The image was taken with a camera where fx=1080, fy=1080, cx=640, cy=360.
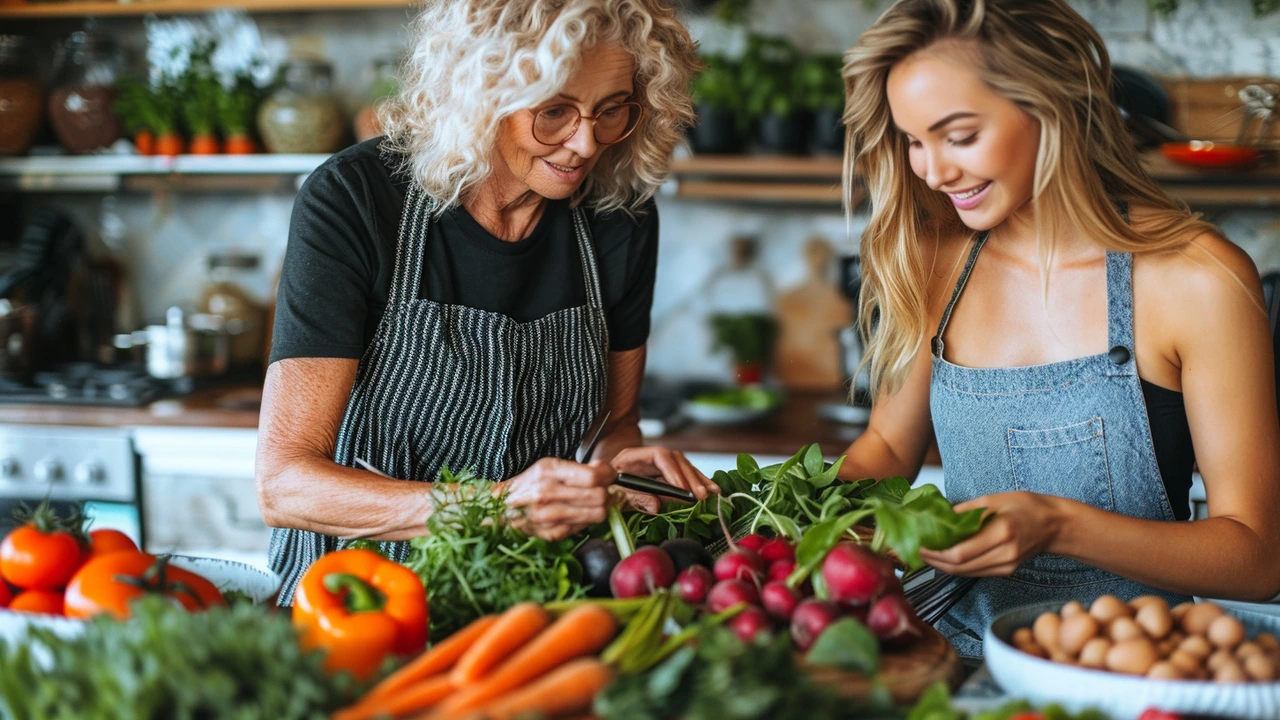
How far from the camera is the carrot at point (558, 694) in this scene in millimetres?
920

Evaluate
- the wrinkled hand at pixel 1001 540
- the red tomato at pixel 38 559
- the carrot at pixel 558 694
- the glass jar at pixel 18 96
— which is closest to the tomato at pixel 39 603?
the red tomato at pixel 38 559

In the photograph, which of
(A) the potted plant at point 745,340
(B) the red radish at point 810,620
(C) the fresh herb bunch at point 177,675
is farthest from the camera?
(A) the potted plant at point 745,340

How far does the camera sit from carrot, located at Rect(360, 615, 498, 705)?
965mm

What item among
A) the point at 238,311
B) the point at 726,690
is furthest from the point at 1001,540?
the point at 238,311

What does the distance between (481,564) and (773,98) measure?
7.30 feet

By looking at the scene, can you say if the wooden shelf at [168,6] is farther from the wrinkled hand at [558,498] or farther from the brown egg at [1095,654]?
the brown egg at [1095,654]

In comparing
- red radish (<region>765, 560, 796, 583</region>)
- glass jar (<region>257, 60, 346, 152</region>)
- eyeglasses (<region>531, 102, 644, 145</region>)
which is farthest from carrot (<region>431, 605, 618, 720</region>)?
glass jar (<region>257, 60, 346, 152</region>)

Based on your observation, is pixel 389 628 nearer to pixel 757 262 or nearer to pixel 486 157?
pixel 486 157

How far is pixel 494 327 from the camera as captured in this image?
180 centimetres

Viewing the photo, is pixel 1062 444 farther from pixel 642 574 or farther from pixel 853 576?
pixel 642 574

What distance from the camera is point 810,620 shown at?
1.10m

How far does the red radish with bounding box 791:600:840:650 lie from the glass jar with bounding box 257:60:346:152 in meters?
2.73

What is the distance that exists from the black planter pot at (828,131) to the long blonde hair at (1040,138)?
1357 mm

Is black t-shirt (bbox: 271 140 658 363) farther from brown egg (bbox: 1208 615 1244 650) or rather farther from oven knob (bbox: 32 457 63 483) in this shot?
oven knob (bbox: 32 457 63 483)
